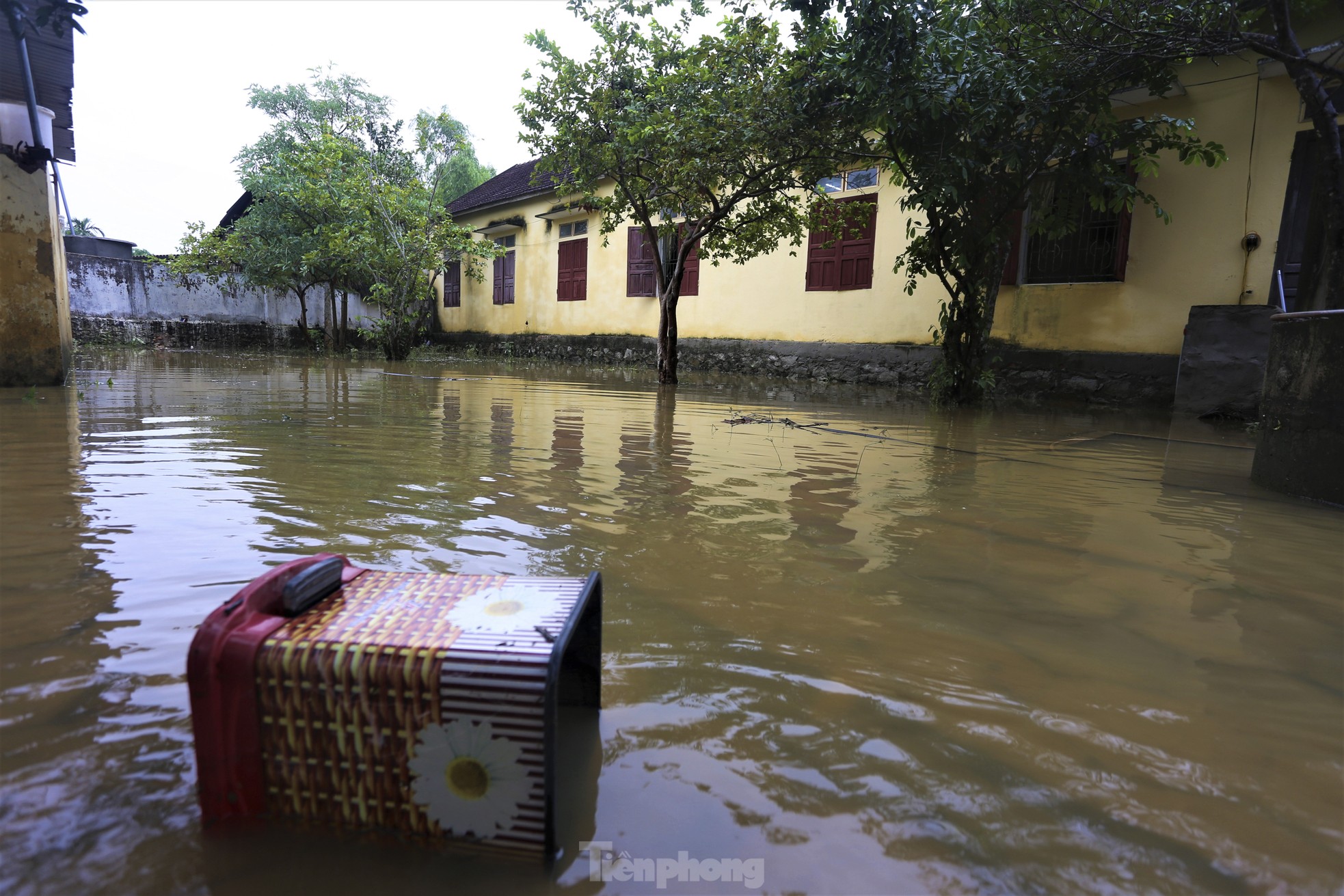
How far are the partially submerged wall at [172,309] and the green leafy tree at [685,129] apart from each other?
38.1 ft

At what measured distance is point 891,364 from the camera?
34.8ft

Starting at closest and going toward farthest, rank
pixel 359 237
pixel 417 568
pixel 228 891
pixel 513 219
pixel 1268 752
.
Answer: pixel 228 891 < pixel 1268 752 < pixel 417 568 < pixel 359 237 < pixel 513 219

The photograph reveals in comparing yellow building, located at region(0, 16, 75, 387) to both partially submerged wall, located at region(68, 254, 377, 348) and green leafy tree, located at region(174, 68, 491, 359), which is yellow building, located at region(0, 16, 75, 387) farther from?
partially submerged wall, located at region(68, 254, 377, 348)

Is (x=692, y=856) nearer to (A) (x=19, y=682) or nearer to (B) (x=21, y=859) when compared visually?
(B) (x=21, y=859)

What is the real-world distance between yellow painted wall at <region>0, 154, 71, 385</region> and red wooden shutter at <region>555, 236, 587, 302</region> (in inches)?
423

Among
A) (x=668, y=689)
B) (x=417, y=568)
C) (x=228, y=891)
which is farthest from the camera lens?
(x=417, y=568)

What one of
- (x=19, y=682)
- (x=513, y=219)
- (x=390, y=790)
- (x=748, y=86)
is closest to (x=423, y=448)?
(x=19, y=682)

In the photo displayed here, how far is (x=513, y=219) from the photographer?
58.7 feet

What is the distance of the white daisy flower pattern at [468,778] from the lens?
95 cm

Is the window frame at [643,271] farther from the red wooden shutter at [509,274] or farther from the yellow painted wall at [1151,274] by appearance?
the red wooden shutter at [509,274]

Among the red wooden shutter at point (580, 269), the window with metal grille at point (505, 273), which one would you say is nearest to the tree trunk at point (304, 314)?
the window with metal grille at point (505, 273)

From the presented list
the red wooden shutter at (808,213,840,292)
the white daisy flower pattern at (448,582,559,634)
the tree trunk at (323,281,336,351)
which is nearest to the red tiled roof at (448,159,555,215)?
the tree trunk at (323,281,336,351)

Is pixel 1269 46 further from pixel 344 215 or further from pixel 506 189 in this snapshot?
pixel 506 189

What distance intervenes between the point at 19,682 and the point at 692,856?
129 centimetres
